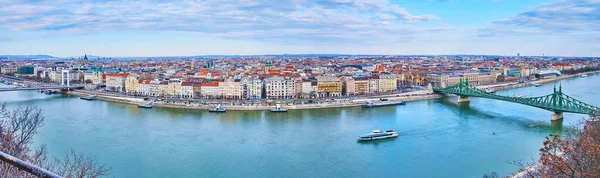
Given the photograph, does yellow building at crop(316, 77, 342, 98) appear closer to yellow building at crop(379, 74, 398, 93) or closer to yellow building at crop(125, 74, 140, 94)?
yellow building at crop(379, 74, 398, 93)

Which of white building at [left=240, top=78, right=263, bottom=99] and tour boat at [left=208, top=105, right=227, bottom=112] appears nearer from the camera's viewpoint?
tour boat at [left=208, top=105, right=227, bottom=112]

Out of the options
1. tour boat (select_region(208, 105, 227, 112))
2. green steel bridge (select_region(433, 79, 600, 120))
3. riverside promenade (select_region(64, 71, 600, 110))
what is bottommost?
tour boat (select_region(208, 105, 227, 112))

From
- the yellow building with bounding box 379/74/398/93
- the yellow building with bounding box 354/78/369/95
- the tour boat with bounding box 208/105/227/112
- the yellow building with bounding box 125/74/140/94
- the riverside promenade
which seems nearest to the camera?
the tour boat with bounding box 208/105/227/112

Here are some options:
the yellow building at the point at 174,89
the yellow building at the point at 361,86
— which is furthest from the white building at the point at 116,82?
the yellow building at the point at 361,86

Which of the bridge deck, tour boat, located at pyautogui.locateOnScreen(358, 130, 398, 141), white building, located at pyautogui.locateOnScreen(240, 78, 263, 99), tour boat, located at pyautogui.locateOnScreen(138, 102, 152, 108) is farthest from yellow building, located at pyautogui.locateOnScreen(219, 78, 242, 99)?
tour boat, located at pyautogui.locateOnScreen(358, 130, 398, 141)

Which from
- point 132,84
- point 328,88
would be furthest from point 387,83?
point 132,84

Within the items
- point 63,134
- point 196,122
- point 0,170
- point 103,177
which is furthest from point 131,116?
point 0,170

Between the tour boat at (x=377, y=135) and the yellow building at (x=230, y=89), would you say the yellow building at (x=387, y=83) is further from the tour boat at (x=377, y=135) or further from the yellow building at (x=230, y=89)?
the tour boat at (x=377, y=135)

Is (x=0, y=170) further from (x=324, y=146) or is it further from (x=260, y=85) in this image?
(x=260, y=85)
